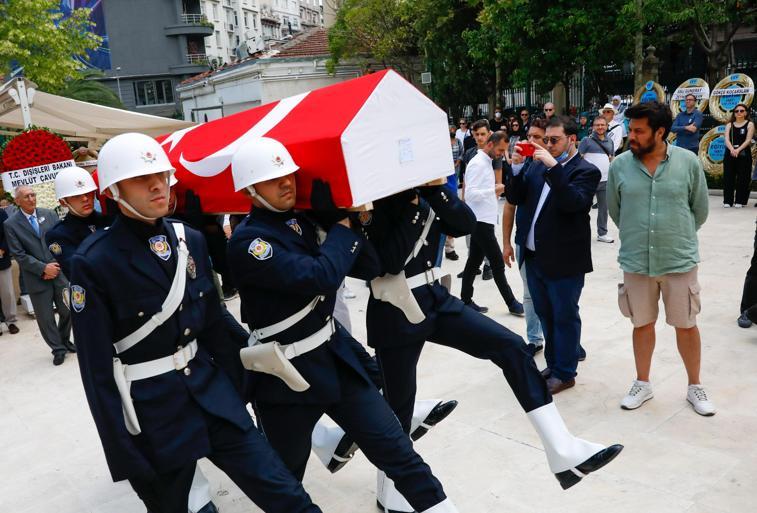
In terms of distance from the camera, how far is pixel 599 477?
11.3 feet

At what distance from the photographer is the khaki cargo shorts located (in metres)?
3.96

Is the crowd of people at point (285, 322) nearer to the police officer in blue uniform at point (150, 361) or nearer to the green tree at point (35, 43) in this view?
the police officer in blue uniform at point (150, 361)

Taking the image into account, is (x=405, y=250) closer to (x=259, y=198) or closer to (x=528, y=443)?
(x=259, y=198)

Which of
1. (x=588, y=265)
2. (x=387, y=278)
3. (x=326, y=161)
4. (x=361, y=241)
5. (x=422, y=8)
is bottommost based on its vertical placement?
(x=588, y=265)

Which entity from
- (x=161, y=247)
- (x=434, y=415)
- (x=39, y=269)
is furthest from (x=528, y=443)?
(x=39, y=269)

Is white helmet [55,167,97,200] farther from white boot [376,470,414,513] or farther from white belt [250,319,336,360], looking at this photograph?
white boot [376,470,414,513]

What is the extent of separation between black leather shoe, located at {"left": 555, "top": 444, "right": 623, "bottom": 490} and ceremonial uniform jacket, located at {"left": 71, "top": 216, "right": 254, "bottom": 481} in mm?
1488

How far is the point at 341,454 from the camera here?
139 inches

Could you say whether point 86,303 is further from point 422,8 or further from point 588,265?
point 422,8

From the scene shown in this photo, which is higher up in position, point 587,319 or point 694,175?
point 694,175

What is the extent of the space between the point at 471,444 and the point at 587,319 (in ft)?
7.92

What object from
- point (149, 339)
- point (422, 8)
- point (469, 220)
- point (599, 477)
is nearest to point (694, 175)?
point (469, 220)

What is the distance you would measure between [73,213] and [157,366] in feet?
8.22

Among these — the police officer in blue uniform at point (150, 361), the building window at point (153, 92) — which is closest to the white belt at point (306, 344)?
the police officer in blue uniform at point (150, 361)
